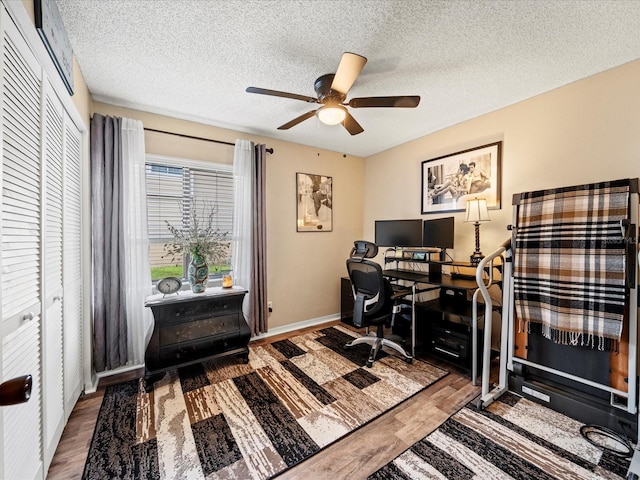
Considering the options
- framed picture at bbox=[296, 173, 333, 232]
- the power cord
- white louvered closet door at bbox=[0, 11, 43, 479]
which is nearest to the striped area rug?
the power cord

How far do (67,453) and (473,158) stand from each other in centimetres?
401

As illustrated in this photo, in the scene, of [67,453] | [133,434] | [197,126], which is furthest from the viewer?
[197,126]

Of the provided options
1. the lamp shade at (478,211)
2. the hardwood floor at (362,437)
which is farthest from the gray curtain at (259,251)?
the lamp shade at (478,211)

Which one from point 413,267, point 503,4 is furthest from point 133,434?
point 503,4

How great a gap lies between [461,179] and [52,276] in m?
3.56

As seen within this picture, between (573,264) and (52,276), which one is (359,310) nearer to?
(573,264)

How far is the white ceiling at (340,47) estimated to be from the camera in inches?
58.7

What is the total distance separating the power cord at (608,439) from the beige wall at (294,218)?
279 cm

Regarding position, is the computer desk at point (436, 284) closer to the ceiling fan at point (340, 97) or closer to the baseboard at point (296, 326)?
the baseboard at point (296, 326)

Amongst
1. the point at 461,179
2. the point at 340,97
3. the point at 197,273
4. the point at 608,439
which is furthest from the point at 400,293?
the point at 197,273

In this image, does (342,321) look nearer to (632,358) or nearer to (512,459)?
(512,459)

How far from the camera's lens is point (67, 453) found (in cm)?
159

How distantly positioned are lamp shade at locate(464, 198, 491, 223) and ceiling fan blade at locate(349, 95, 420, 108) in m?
1.27

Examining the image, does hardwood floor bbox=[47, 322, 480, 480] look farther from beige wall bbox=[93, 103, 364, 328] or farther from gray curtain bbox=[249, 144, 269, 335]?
beige wall bbox=[93, 103, 364, 328]
